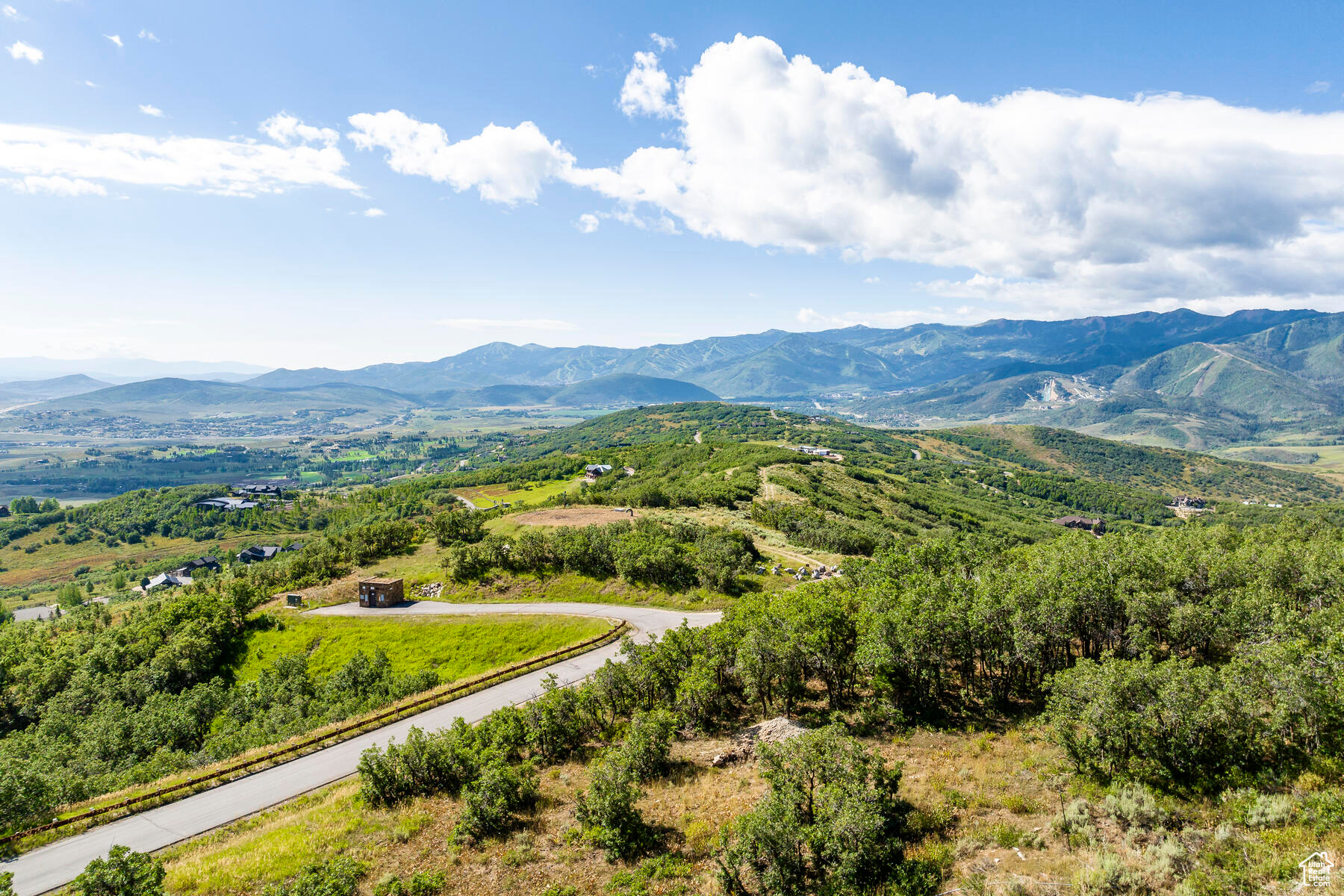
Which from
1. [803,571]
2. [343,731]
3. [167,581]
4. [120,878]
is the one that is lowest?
[167,581]

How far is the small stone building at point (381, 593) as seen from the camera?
72.1 meters

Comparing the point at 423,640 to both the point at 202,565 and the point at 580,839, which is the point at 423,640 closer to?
the point at 580,839

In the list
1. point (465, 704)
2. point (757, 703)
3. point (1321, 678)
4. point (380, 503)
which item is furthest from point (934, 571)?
point (380, 503)

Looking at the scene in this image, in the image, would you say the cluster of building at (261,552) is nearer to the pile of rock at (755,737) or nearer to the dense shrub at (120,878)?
the dense shrub at (120,878)

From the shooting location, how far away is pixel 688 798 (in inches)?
1083

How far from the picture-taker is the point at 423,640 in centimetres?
6169

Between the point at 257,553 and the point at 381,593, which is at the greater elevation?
the point at 381,593

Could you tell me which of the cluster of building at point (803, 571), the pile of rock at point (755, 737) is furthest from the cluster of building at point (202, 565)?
the pile of rock at point (755, 737)

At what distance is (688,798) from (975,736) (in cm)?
1600

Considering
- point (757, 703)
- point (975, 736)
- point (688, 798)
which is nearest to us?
point (688, 798)

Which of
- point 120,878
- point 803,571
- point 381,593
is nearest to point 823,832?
point 120,878

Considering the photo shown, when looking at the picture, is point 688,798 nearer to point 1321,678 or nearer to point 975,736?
point 975,736

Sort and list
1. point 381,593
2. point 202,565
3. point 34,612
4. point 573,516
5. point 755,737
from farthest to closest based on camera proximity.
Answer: point 202,565, point 34,612, point 573,516, point 381,593, point 755,737

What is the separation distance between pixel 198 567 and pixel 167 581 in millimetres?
12675
